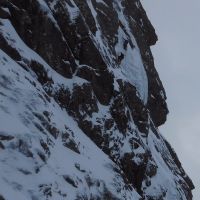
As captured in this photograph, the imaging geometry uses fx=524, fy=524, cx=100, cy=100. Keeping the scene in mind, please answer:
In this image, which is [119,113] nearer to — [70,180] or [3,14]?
[3,14]

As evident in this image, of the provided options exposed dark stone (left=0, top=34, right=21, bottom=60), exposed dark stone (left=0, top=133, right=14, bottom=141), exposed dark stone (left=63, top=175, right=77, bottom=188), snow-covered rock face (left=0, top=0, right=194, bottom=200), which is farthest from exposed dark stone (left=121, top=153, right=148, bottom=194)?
exposed dark stone (left=0, top=133, right=14, bottom=141)

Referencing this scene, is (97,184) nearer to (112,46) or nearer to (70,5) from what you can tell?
(70,5)

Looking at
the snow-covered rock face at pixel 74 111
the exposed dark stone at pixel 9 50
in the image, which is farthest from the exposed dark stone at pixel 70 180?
the exposed dark stone at pixel 9 50

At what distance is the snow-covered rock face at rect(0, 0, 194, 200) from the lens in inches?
835

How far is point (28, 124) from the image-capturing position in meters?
22.9

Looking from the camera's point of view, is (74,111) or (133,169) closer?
(74,111)

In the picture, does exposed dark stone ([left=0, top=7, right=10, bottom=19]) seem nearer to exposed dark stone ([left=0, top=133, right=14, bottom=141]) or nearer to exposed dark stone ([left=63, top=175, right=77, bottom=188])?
exposed dark stone ([left=0, top=133, right=14, bottom=141])

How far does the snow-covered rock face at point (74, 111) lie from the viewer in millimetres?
21219

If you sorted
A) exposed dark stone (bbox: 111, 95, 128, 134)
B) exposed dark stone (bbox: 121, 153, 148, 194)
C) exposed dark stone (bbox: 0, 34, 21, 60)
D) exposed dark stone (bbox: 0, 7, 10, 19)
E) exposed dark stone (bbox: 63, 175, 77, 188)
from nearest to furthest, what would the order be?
exposed dark stone (bbox: 63, 175, 77, 188)
exposed dark stone (bbox: 0, 34, 21, 60)
exposed dark stone (bbox: 0, 7, 10, 19)
exposed dark stone (bbox: 121, 153, 148, 194)
exposed dark stone (bbox: 111, 95, 128, 134)

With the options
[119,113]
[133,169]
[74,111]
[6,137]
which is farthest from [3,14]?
[133,169]

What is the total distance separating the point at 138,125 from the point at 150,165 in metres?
3.92

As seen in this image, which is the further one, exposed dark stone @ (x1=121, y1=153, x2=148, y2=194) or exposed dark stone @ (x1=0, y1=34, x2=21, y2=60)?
exposed dark stone @ (x1=121, y1=153, x2=148, y2=194)

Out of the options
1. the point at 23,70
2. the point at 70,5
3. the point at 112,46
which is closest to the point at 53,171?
the point at 23,70

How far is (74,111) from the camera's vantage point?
103ft
